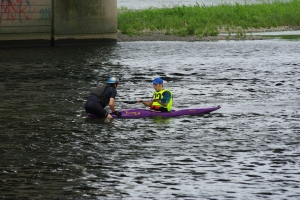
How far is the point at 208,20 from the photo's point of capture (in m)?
59.9

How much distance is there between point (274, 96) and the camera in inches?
1142

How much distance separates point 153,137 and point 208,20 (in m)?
39.5

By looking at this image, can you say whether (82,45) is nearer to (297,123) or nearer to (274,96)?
(274,96)

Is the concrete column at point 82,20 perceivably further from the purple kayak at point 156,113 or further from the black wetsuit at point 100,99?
the black wetsuit at point 100,99

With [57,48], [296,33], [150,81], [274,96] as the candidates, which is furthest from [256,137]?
[296,33]

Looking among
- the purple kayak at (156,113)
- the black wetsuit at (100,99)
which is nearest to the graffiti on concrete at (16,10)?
the purple kayak at (156,113)

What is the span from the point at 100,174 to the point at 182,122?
6782mm

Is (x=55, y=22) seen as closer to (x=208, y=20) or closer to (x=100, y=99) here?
(x=208, y=20)

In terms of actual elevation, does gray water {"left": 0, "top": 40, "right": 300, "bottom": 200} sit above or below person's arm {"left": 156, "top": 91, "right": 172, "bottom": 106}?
below

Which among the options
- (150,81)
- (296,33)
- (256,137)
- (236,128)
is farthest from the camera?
(296,33)

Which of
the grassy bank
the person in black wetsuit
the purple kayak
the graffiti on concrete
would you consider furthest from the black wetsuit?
the grassy bank

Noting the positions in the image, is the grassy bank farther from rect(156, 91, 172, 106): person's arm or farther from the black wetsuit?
the black wetsuit

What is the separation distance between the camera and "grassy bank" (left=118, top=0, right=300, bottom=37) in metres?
57.8

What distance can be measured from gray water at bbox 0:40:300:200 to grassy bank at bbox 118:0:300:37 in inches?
703
